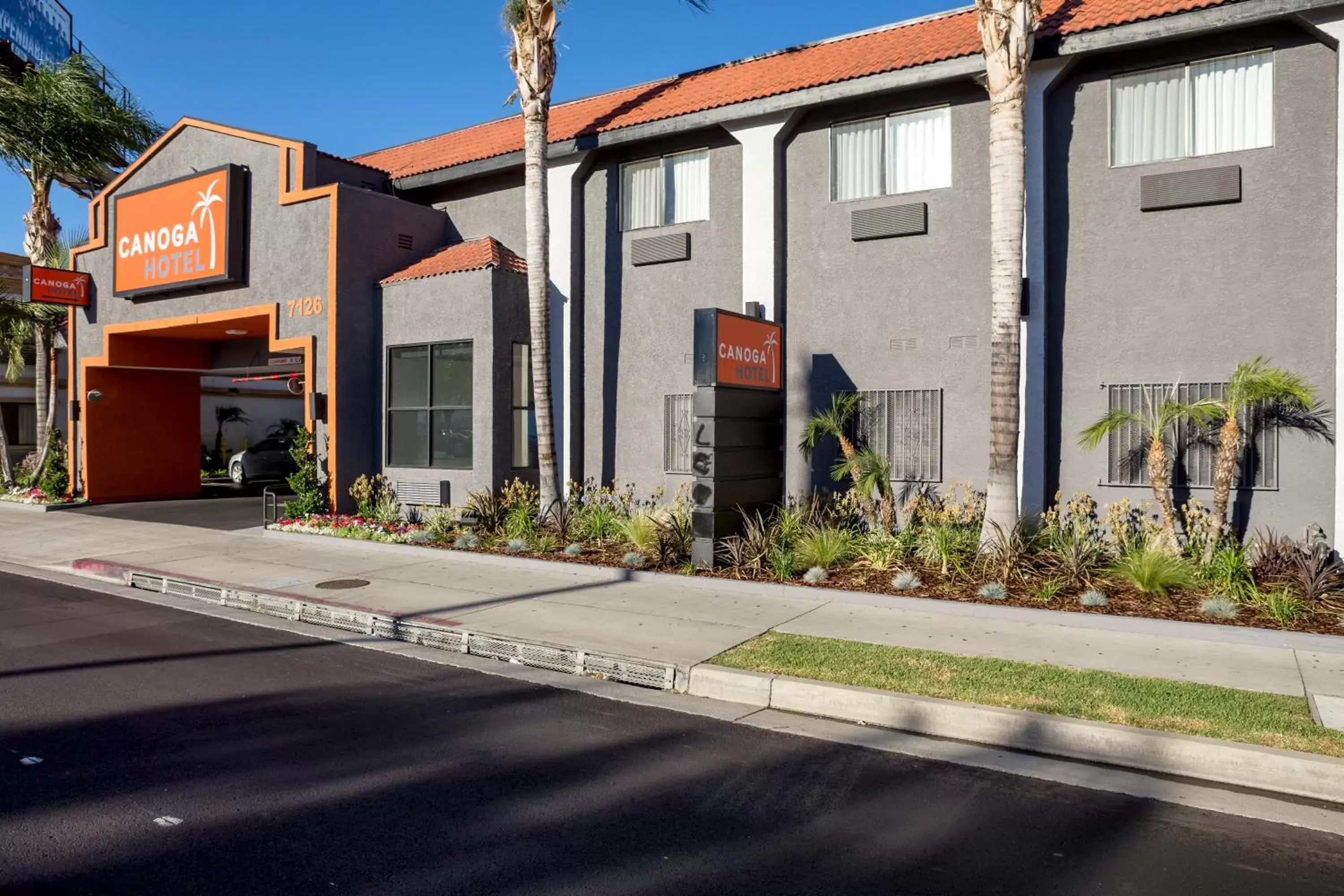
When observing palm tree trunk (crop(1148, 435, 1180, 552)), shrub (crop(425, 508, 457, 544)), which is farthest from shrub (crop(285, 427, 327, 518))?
palm tree trunk (crop(1148, 435, 1180, 552))

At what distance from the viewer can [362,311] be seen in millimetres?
17281

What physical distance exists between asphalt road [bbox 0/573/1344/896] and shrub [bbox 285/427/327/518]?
9.09m

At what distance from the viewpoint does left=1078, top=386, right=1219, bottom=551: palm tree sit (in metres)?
10.9

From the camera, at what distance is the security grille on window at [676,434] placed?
15383mm

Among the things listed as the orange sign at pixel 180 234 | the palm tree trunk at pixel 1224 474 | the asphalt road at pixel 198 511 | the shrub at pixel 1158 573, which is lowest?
the asphalt road at pixel 198 511

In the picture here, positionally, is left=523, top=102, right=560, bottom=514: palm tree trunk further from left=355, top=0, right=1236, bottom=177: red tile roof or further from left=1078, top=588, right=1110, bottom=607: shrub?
left=1078, top=588, right=1110, bottom=607: shrub

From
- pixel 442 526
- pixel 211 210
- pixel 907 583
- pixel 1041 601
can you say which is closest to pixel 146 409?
pixel 211 210

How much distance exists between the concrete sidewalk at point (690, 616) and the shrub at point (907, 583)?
0.40 m

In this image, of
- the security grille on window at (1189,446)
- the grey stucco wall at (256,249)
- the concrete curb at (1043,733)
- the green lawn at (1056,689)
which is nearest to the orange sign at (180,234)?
the grey stucco wall at (256,249)

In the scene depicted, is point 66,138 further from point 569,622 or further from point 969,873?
point 969,873

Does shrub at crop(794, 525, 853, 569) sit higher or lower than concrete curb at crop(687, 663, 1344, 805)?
higher

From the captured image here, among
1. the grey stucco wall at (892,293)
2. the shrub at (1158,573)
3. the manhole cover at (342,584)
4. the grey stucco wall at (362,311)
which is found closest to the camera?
the shrub at (1158,573)

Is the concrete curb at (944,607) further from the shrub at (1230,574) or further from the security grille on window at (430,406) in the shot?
the security grille on window at (430,406)

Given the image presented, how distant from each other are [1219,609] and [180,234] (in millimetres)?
19119
